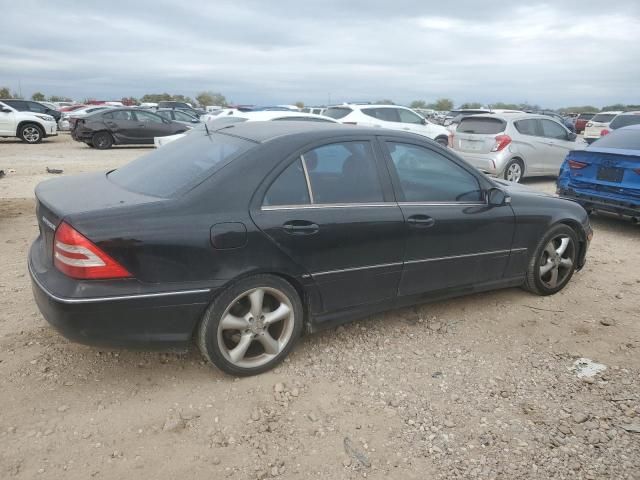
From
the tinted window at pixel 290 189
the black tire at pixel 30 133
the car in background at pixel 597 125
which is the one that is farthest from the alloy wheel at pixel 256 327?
the car in background at pixel 597 125

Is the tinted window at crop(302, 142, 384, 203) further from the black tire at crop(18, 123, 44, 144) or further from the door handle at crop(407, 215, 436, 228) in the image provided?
the black tire at crop(18, 123, 44, 144)

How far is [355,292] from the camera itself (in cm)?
340

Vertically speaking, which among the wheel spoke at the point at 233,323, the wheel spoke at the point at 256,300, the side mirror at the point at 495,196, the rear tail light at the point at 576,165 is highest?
the rear tail light at the point at 576,165

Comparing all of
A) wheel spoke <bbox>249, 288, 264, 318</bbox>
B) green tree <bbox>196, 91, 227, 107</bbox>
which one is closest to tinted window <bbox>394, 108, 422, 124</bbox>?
wheel spoke <bbox>249, 288, 264, 318</bbox>

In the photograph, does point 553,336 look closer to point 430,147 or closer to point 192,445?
point 430,147

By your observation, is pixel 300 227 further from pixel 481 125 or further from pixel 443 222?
pixel 481 125

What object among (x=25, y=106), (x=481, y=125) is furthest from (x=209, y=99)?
(x=481, y=125)

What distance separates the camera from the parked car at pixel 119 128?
17219mm

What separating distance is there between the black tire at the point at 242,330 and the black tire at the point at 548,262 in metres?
2.34

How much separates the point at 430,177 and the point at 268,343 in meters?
1.74

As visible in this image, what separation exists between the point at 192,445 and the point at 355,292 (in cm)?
141

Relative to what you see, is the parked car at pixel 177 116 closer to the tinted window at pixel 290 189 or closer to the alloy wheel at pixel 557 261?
the alloy wheel at pixel 557 261

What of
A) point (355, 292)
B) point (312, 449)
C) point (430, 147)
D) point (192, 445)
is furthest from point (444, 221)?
point (192, 445)

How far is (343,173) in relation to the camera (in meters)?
3.41
